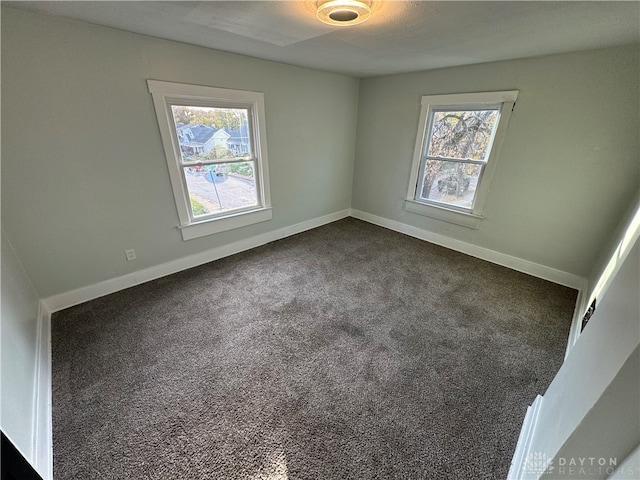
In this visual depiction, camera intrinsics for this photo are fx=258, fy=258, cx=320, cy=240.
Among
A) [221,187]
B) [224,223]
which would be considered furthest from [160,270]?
[221,187]

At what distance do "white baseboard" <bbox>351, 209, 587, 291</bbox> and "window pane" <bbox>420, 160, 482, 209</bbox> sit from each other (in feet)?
1.60

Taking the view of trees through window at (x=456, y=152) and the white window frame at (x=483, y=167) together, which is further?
the view of trees through window at (x=456, y=152)

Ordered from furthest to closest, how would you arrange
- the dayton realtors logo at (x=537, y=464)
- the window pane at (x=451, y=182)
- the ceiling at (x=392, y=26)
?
the window pane at (x=451, y=182) → the ceiling at (x=392, y=26) → the dayton realtors logo at (x=537, y=464)

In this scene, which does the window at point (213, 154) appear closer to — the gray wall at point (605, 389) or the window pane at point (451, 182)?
the window pane at point (451, 182)

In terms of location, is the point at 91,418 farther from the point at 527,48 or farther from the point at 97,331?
the point at 527,48

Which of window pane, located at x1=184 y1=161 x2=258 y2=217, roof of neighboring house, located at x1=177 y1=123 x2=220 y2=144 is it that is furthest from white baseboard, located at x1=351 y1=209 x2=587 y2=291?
roof of neighboring house, located at x1=177 y1=123 x2=220 y2=144

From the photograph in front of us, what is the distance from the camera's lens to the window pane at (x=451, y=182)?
310 centimetres

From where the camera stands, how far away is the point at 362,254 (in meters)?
3.27

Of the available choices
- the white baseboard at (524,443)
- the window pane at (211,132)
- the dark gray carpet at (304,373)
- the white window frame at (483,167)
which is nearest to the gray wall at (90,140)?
the window pane at (211,132)

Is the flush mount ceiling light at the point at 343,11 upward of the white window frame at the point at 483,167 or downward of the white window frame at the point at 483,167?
upward

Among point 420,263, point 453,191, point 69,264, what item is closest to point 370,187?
point 453,191

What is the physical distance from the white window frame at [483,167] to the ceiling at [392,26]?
400mm

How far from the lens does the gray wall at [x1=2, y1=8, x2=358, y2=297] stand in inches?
68.2

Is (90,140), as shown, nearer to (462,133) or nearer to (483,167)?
(462,133)
